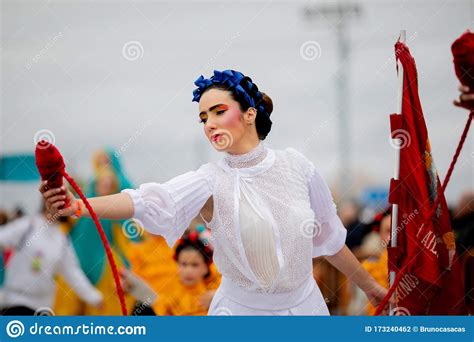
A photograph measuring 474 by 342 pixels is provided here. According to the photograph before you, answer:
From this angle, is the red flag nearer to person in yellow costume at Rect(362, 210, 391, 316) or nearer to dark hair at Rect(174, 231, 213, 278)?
A: person in yellow costume at Rect(362, 210, 391, 316)

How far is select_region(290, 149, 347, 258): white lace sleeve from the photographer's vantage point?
309cm

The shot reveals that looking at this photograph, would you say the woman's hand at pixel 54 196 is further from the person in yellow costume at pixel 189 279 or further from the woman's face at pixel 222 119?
the person in yellow costume at pixel 189 279

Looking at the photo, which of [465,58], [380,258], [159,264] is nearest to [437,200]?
[465,58]

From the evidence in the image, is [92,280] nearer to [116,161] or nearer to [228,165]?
[116,161]

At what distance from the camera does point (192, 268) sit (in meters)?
4.14

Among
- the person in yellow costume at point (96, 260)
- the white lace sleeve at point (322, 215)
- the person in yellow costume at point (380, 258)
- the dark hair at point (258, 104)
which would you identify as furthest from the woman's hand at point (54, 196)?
the person in yellow costume at point (96, 260)

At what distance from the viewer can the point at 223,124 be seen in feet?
9.77

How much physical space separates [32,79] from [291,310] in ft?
5.14

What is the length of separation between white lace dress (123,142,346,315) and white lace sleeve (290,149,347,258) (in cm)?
2

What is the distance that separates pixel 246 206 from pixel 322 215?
0.35 meters

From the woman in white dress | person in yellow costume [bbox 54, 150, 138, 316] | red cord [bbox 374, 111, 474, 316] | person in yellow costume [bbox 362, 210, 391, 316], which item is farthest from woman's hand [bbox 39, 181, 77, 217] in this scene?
person in yellow costume [bbox 54, 150, 138, 316]
